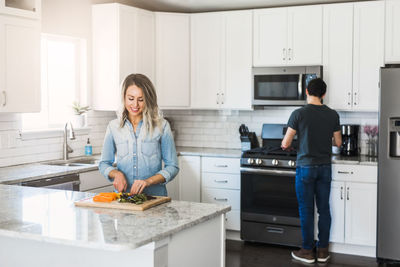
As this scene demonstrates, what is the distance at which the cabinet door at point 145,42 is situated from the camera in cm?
532

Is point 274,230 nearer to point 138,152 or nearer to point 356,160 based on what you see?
point 356,160

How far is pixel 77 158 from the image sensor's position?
16.2ft

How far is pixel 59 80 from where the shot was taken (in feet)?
16.3

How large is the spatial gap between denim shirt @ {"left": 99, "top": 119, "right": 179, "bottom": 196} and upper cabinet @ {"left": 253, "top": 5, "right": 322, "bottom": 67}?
8.73 feet

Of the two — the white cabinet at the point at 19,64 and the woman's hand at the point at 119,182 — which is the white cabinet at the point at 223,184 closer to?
the white cabinet at the point at 19,64

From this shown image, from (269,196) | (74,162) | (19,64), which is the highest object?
(19,64)

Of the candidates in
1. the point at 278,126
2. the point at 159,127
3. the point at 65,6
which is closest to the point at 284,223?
the point at 278,126

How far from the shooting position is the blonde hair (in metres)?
2.74

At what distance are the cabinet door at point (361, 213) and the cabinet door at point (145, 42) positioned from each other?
2.31 m

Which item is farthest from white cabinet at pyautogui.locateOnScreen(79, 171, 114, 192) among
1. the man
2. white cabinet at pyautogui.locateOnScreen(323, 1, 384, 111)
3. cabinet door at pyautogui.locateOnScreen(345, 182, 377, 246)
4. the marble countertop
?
white cabinet at pyautogui.locateOnScreen(323, 1, 384, 111)

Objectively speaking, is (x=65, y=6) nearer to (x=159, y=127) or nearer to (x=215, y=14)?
(x=215, y=14)

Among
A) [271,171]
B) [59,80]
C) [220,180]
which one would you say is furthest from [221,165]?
Result: [59,80]

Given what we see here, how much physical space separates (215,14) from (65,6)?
1563 millimetres

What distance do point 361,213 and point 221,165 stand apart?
4.66ft
